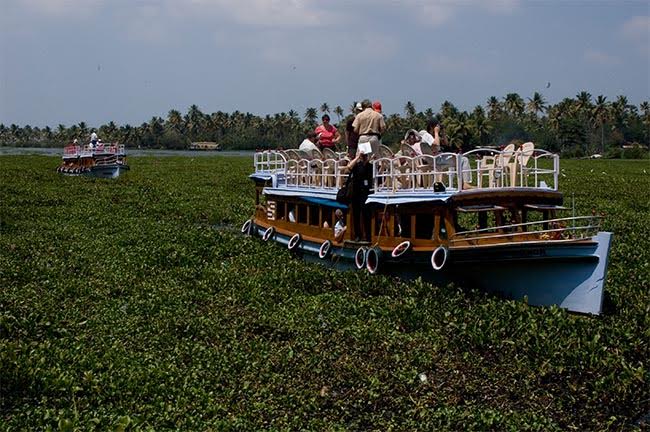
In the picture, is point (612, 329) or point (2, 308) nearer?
point (612, 329)

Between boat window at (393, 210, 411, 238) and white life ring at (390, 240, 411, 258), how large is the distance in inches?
11.3

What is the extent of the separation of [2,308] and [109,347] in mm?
2618

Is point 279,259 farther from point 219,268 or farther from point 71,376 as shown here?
point 71,376

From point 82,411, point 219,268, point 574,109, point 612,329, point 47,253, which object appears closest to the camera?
point 82,411

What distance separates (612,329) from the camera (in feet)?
34.8

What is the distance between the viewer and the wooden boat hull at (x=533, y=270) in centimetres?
1123

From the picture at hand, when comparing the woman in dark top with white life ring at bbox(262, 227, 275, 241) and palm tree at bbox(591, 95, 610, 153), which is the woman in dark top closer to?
white life ring at bbox(262, 227, 275, 241)

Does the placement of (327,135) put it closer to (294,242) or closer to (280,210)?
(280,210)

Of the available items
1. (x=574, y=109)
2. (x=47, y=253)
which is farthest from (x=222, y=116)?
(x=47, y=253)

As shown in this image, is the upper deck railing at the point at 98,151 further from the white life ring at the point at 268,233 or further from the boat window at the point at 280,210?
the boat window at the point at 280,210

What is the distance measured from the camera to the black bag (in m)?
14.3

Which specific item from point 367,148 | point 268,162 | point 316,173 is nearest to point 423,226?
point 367,148

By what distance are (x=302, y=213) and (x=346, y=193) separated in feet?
8.60

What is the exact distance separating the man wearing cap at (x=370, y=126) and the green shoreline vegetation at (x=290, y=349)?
2657mm
